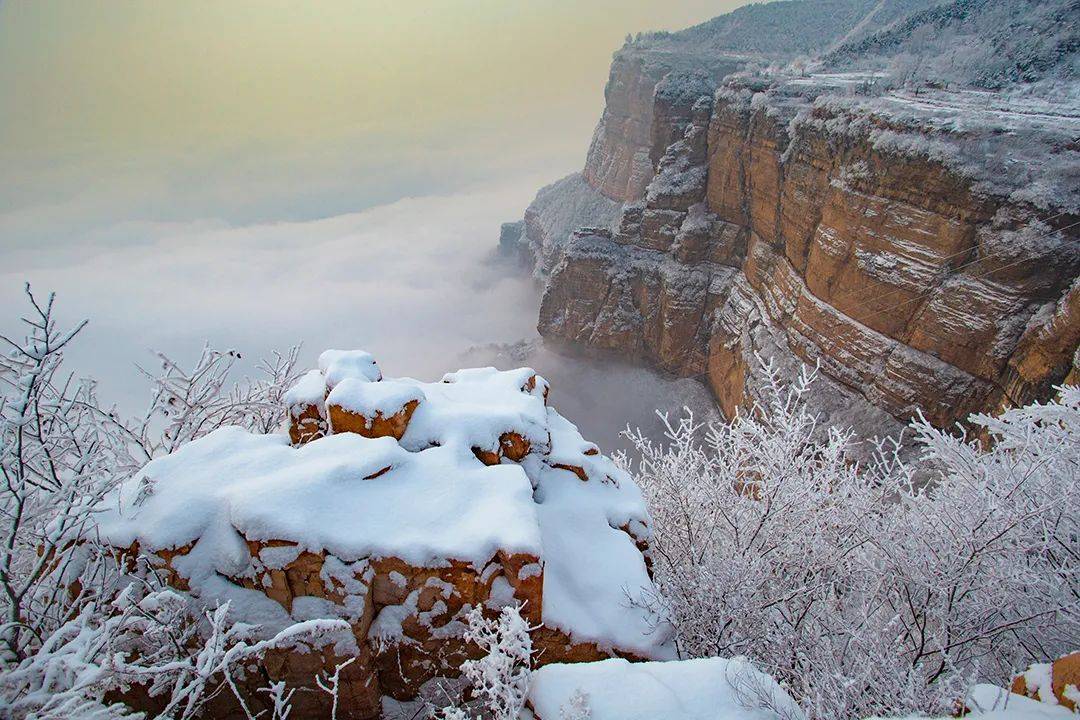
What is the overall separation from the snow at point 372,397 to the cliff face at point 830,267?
17.4m

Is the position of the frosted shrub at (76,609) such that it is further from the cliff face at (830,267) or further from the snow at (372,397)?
the cliff face at (830,267)

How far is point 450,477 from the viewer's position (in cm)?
581

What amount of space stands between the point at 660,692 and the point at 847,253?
840 inches

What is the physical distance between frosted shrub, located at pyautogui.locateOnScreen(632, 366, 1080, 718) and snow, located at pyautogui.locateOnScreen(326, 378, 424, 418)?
4.01 metres

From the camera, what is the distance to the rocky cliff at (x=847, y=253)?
15.2 metres

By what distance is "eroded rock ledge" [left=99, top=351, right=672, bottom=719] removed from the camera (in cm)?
491

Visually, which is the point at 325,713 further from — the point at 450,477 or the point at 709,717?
the point at 709,717

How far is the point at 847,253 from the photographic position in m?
20.3

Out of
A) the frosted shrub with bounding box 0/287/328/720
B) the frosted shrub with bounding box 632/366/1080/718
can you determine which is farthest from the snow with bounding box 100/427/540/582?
the frosted shrub with bounding box 632/366/1080/718

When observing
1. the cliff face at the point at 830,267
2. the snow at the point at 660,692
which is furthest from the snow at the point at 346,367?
the cliff face at the point at 830,267

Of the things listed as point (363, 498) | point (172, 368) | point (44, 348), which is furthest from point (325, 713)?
point (172, 368)

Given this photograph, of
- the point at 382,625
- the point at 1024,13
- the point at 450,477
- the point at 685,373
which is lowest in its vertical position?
the point at 685,373

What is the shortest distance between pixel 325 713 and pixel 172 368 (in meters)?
6.93

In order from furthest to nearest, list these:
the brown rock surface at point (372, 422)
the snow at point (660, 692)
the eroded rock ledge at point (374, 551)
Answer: the brown rock surface at point (372, 422) < the eroded rock ledge at point (374, 551) < the snow at point (660, 692)
